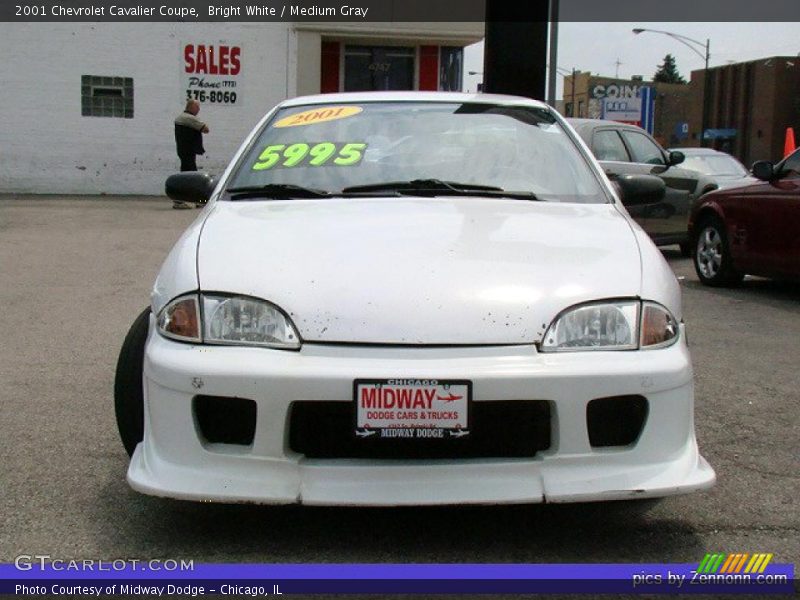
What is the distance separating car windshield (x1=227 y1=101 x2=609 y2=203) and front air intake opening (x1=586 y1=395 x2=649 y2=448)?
1187 mm

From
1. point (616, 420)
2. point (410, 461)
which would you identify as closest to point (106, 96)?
point (410, 461)

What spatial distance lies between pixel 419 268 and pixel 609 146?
874 centimetres

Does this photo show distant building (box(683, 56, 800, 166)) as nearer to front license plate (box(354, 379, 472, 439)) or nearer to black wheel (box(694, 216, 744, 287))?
black wheel (box(694, 216, 744, 287))

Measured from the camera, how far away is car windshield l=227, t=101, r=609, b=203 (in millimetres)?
4137

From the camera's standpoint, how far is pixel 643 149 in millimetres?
11789

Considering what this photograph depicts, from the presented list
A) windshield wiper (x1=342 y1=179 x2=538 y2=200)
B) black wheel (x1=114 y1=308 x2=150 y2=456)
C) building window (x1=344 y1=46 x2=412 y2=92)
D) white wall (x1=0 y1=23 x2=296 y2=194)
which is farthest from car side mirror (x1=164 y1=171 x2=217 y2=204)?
building window (x1=344 y1=46 x2=412 y2=92)

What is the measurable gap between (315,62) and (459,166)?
16541 millimetres

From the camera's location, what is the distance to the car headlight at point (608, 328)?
310cm

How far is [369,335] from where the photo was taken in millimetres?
3039

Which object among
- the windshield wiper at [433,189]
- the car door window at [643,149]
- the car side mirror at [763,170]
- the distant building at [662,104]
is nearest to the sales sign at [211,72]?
the car door window at [643,149]

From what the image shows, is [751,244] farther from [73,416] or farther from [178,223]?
[178,223]

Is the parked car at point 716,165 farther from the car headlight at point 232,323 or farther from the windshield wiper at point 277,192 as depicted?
the car headlight at point 232,323

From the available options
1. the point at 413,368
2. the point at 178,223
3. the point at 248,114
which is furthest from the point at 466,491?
the point at 248,114

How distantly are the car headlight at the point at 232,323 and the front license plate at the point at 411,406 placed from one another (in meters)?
0.29
